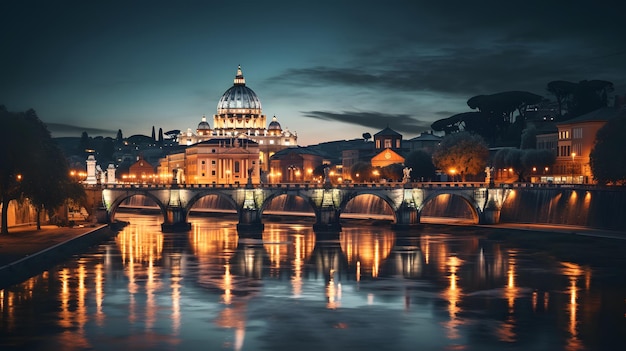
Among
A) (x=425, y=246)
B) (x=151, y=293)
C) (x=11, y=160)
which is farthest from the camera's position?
(x=425, y=246)

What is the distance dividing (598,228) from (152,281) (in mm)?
47802

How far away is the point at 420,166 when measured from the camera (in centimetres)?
16125

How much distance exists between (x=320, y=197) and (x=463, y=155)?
29063 millimetres

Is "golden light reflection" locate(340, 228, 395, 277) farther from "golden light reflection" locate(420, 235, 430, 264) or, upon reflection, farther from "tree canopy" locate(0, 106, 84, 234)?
"tree canopy" locate(0, 106, 84, 234)

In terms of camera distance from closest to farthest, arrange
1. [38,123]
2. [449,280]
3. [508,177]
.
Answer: [449,280], [38,123], [508,177]

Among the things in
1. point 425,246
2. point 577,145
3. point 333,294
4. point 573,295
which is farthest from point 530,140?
point 333,294

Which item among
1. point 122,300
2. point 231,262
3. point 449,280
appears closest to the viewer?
point 122,300

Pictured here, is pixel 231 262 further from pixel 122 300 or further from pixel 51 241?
pixel 122 300

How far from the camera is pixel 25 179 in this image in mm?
90125

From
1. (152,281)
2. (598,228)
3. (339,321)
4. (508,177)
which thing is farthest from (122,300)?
(508,177)

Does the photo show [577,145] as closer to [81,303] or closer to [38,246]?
[38,246]

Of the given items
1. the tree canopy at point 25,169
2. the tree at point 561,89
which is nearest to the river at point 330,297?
the tree canopy at point 25,169

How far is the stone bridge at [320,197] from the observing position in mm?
120750

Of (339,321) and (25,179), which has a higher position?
(25,179)
